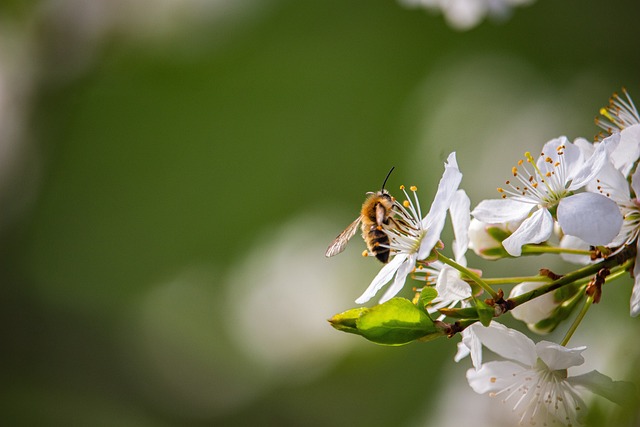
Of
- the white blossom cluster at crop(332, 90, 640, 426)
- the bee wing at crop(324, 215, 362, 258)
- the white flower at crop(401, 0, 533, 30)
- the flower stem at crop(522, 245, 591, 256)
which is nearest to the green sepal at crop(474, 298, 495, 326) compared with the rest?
the white blossom cluster at crop(332, 90, 640, 426)

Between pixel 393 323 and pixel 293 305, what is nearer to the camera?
pixel 393 323

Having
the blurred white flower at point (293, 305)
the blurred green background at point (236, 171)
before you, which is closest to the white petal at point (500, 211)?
the blurred green background at point (236, 171)

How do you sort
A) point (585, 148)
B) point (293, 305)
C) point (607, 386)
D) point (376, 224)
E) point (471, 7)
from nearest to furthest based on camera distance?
point (607, 386) < point (585, 148) < point (376, 224) < point (471, 7) < point (293, 305)

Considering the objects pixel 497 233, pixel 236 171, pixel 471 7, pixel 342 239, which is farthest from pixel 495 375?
pixel 236 171

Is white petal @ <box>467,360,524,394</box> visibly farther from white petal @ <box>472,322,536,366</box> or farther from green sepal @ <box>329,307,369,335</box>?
green sepal @ <box>329,307,369,335</box>

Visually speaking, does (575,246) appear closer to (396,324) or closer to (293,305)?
(396,324)

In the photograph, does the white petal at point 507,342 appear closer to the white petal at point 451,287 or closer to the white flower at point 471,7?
the white petal at point 451,287

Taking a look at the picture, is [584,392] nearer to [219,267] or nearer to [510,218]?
[510,218]
